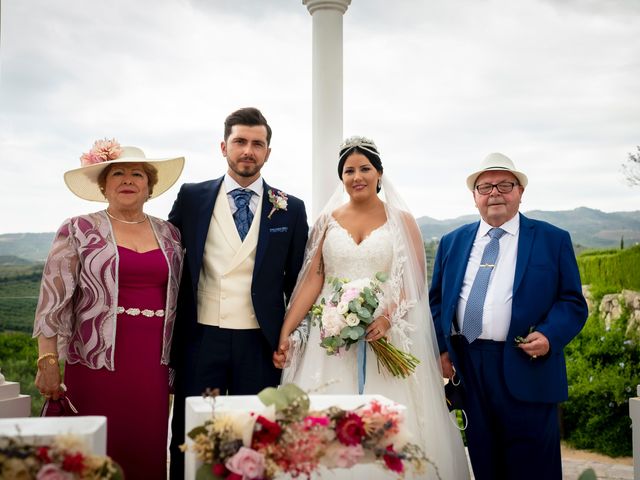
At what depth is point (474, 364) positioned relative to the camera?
3.62 metres

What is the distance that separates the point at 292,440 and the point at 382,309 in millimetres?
1897

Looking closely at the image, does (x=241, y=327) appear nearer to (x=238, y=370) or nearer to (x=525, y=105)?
(x=238, y=370)

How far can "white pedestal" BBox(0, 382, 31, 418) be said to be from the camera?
12.5ft

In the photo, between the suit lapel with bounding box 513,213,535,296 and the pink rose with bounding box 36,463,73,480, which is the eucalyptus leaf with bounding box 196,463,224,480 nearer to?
the pink rose with bounding box 36,463,73,480

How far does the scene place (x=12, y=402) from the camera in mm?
3855

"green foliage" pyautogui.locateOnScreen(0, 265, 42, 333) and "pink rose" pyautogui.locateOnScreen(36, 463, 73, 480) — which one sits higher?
"green foliage" pyautogui.locateOnScreen(0, 265, 42, 333)

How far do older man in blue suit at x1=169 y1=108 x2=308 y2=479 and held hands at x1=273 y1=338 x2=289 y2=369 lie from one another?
1.6 inches

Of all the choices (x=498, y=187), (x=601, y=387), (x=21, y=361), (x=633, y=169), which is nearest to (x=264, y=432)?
(x=498, y=187)

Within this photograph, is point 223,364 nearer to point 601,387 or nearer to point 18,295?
point 601,387

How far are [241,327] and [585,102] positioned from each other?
786cm

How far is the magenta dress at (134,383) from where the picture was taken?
326cm

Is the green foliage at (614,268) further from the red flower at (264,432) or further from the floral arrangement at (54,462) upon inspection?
the floral arrangement at (54,462)

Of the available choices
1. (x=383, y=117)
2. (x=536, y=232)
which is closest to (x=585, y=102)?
(x=383, y=117)

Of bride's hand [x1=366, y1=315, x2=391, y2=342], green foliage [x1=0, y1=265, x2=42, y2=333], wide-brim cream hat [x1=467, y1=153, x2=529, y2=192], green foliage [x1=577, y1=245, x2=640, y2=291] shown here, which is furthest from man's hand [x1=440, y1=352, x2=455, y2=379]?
green foliage [x1=0, y1=265, x2=42, y2=333]
